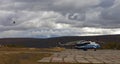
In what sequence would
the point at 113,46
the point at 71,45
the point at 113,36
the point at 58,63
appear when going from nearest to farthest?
the point at 58,63 < the point at 113,46 < the point at 71,45 < the point at 113,36

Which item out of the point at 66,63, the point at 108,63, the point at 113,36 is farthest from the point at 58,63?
the point at 113,36

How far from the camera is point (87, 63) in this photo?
36844mm

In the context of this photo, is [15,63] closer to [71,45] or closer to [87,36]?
[71,45]

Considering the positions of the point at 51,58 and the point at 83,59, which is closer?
the point at 83,59

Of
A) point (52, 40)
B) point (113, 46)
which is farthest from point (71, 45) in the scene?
point (52, 40)

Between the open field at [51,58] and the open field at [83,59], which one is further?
the open field at [83,59]

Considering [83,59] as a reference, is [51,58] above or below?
above

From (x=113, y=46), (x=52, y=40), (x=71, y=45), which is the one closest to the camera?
(x=113, y=46)

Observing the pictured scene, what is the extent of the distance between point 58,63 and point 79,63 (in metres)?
2.53

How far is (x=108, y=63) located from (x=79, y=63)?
313cm

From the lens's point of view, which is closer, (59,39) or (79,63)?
(79,63)

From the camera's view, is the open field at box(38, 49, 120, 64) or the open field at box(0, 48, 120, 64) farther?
the open field at box(38, 49, 120, 64)

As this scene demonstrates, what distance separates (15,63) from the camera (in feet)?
108

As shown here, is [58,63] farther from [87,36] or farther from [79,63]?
[87,36]
